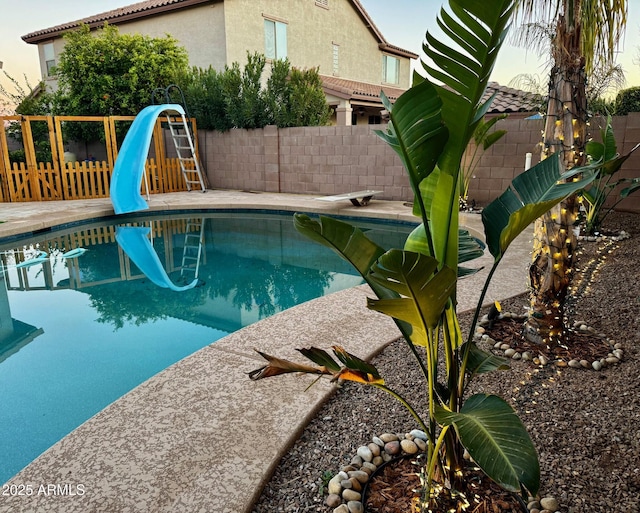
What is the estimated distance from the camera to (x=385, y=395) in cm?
235

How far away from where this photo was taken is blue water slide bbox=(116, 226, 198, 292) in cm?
563

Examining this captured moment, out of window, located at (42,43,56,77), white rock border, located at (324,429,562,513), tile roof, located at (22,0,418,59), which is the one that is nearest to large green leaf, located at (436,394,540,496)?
white rock border, located at (324,429,562,513)

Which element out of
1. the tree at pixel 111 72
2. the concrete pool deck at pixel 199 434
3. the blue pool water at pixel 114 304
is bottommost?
the blue pool water at pixel 114 304

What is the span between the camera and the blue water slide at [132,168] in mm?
8805

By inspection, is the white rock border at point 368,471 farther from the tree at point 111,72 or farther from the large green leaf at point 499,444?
the tree at point 111,72

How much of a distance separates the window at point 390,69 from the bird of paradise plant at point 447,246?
67.7ft

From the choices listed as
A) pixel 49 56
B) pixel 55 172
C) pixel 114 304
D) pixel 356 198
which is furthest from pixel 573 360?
pixel 49 56

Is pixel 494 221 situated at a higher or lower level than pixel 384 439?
higher

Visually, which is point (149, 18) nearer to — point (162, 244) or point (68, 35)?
point (68, 35)

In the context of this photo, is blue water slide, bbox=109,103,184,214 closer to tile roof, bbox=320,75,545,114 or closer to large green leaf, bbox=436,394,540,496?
tile roof, bbox=320,75,545,114

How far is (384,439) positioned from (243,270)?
4405mm

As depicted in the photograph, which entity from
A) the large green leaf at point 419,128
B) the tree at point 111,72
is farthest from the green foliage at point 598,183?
the tree at point 111,72

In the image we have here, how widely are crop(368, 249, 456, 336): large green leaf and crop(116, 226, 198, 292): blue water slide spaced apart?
446 cm

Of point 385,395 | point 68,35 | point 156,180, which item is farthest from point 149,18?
point 385,395
